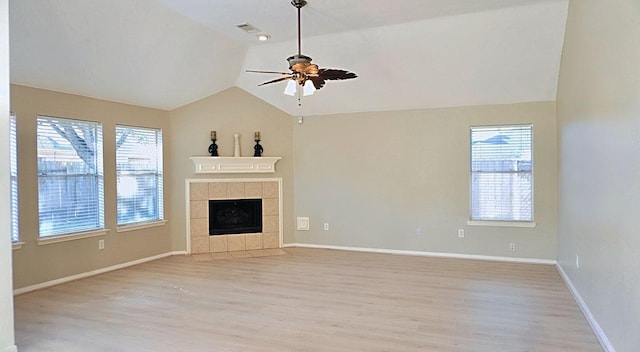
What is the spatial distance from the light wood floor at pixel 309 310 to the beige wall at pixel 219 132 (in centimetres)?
132

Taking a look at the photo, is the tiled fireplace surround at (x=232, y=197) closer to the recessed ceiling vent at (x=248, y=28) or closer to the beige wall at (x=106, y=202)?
the beige wall at (x=106, y=202)

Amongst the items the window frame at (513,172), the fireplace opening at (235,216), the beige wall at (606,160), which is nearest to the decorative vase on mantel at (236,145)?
the fireplace opening at (235,216)

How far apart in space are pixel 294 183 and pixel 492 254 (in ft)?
11.1

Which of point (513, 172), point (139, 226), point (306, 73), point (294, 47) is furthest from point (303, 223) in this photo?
point (306, 73)

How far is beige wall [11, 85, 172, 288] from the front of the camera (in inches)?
186

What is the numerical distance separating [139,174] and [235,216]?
168 centimetres

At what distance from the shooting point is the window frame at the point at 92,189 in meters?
4.93

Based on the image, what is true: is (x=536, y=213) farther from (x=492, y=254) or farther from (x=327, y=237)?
(x=327, y=237)

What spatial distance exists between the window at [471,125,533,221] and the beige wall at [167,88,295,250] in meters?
3.15

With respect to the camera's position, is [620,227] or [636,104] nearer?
[636,104]

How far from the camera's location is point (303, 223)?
24.6ft

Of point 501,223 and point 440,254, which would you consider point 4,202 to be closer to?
point 440,254

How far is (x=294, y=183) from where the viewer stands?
7.52 m

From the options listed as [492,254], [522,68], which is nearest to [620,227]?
[522,68]
